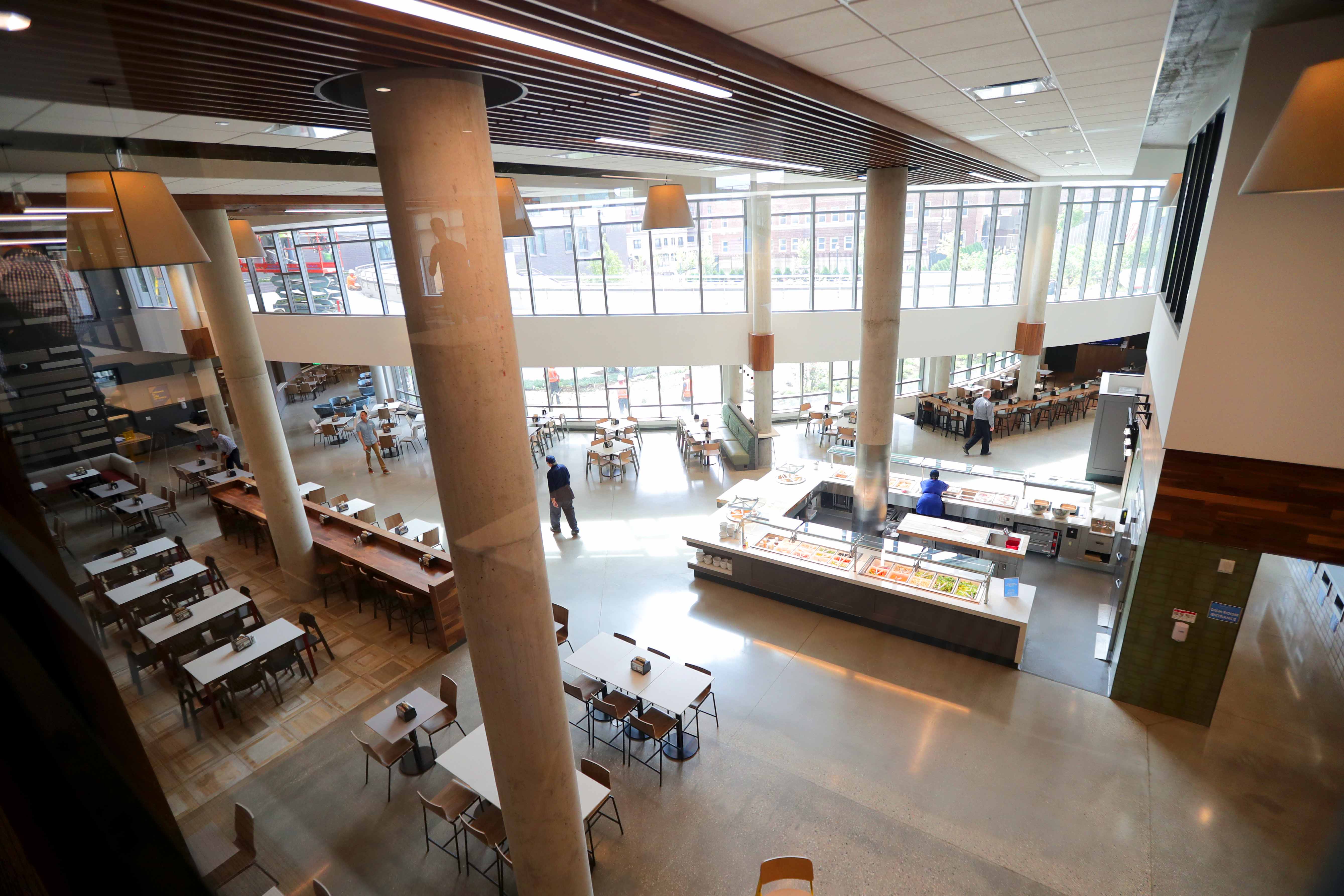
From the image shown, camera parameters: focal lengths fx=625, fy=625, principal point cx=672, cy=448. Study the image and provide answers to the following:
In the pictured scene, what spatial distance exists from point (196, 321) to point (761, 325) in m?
11.5

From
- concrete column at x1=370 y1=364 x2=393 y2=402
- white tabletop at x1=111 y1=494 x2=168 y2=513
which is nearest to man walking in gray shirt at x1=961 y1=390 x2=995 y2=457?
white tabletop at x1=111 y1=494 x2=168 y2=513

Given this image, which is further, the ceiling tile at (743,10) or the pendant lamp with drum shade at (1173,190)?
the pendant lamp with drum shade at (1173,190)

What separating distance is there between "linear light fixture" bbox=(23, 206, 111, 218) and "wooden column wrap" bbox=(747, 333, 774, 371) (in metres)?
12.4

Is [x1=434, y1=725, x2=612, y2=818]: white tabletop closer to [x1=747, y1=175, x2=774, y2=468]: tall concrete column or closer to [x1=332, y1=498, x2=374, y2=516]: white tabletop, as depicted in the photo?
[x1=332, y1=498, x2=374, y2=516]: white tabletop

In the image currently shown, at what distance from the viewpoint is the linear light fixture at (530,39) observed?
2.05 meters

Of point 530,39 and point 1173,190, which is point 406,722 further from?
point 1173,190

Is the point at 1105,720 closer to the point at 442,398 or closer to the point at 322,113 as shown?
the point at 442,398

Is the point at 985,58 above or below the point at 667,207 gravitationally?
above

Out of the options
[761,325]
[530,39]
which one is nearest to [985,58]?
A: [530,39]

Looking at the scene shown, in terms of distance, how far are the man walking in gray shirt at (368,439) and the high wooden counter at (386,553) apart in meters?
4.13

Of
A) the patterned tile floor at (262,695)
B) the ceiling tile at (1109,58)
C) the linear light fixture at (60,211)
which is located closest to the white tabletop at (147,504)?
the patterned tile floor at (262,695)

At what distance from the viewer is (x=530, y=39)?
2461mm

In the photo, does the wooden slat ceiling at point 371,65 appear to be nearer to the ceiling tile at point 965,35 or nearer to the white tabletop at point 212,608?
the ceiling tile at point 965,35

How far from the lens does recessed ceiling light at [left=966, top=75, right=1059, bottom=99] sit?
13.6 ft
